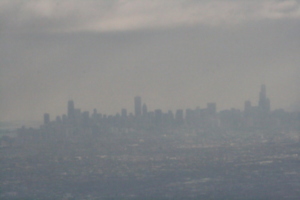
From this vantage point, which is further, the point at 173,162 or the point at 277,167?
the point at 173,162

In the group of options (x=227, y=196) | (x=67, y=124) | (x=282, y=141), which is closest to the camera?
(x=227, y=196)

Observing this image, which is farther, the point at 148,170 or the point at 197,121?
the point at 197,121

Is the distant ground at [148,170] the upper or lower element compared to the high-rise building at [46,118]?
lower

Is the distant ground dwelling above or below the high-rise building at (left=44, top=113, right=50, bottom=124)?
below

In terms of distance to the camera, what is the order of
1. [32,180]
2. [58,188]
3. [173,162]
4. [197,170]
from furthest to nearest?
[173,162] < [197,170] < [32,180] < [58,188]

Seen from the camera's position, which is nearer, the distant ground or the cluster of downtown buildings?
the distant ground

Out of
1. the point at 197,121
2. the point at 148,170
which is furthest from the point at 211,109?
the point at 148,170

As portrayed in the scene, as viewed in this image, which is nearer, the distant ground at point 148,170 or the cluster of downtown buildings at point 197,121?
the distant ground at point 148,170

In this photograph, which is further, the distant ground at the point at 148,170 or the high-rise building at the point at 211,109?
the high-rise building at the point at 211,109

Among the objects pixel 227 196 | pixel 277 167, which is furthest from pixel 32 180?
pixel 277 167

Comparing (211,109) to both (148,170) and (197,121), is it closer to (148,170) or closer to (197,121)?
(197,121)

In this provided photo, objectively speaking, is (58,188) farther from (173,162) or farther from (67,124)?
(67,124)
